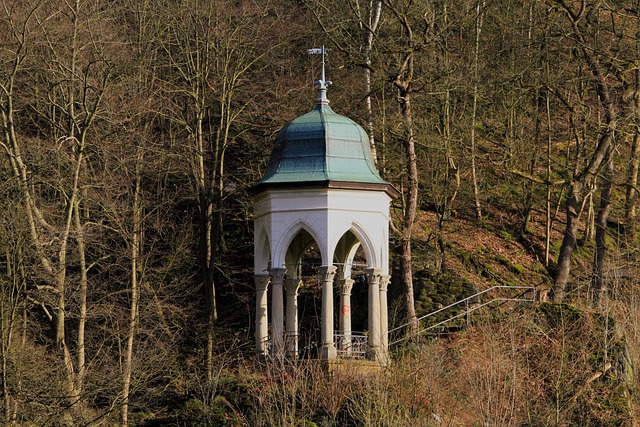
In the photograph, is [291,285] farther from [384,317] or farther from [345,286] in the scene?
[384,317]

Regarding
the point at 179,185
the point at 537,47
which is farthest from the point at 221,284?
the point at 537,47

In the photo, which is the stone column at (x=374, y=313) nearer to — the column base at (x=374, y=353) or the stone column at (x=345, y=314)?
the column base at (x=374, y=353)

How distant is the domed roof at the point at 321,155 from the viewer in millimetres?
24078

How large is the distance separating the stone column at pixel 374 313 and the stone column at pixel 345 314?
392mm

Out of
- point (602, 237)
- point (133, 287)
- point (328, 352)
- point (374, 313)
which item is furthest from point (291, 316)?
point (602, 237)

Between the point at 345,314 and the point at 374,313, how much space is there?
1.87 feet

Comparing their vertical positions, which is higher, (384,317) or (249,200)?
(249,200)

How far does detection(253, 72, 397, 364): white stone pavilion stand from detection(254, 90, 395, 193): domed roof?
17 millimetres

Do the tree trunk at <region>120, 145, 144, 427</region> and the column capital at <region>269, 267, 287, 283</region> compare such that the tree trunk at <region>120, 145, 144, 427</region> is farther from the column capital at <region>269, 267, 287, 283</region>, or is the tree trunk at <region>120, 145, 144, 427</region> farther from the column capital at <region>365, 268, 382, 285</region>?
the column capital at <region>365, 268, 382, 285</region>

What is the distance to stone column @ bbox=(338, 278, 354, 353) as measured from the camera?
79.1 feet

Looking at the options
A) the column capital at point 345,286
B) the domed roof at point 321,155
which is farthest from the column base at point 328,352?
the domed roof at point 321,155

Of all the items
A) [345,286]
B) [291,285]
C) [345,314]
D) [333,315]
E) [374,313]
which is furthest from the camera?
[291,285]

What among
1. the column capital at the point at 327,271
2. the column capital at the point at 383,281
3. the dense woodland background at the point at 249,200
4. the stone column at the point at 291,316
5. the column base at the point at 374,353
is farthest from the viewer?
the column capital at the point at 383,281

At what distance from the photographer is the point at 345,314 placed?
24.4m
